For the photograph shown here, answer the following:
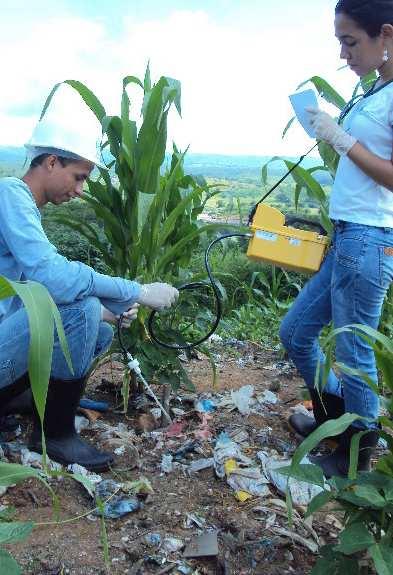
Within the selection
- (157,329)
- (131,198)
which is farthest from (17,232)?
(157,329)

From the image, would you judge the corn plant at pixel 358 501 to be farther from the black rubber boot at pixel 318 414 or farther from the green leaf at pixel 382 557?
the black rubber boot at pixel 318 414

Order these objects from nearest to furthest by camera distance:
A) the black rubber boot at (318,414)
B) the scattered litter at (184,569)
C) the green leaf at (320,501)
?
1. the green leaf at (320,501)
2. the scattered litter at (184,569)
3. the black rubber boot at (318,414)

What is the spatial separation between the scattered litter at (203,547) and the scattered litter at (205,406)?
0.89m

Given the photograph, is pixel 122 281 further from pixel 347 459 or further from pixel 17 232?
pixel 347 459

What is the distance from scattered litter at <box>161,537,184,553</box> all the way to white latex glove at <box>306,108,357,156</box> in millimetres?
1182

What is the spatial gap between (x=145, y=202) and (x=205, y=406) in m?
0.96

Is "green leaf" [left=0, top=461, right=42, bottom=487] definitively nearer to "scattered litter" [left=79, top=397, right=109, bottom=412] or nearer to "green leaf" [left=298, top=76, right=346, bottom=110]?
"scattered litter" [left=79, top=397, right=109, bottom=412]

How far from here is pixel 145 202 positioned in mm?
2062

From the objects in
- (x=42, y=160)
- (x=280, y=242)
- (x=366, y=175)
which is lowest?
(x=280, y=242)

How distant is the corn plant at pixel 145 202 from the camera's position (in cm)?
213

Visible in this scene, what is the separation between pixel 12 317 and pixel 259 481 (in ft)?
3.10

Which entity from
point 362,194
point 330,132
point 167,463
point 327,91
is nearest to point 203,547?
point 167,463

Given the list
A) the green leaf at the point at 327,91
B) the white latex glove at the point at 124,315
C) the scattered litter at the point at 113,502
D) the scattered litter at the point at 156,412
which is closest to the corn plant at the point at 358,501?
the scattered litter at the point at 113,502

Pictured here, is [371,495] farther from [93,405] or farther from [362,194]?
[93,405]
